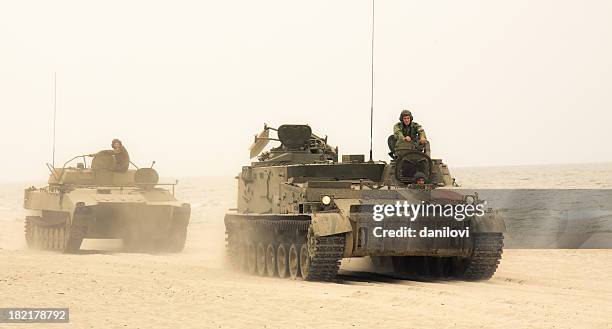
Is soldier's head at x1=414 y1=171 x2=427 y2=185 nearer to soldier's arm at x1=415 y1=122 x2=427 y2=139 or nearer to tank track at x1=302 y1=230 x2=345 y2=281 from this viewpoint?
soldier's arm at x1=415 y1=122 x2=427 y2=139

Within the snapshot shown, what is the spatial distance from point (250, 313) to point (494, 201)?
35.8 meters

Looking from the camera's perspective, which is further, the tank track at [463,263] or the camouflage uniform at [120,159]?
the camouflage uniform at [120,159]

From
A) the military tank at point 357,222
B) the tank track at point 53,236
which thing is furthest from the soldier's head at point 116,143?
the military tank at point 357,222

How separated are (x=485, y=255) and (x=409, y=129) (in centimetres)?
261

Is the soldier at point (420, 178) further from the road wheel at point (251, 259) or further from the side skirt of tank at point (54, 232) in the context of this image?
the side skirt of tank at point (54, 232)

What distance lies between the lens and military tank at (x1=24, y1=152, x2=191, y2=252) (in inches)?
1054

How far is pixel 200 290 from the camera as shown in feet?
50.1

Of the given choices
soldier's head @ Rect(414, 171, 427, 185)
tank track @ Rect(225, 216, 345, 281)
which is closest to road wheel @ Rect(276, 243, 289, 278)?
tank track @ Rect(225, 216, 345, 281)

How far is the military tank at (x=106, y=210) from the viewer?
2677cm

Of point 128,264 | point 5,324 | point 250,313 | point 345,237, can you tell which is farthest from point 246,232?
point 5,324

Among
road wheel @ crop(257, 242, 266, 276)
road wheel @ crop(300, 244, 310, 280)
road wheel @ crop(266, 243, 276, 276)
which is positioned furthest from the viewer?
road wheel @ crop(257, 242, 266, 276)

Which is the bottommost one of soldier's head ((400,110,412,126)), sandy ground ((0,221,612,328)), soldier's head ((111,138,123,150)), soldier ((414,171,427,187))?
sandy ground ((0,221,612,328))

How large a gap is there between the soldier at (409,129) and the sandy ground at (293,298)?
7.98ft

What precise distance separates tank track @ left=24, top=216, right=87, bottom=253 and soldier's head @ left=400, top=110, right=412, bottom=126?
10.3 metres
